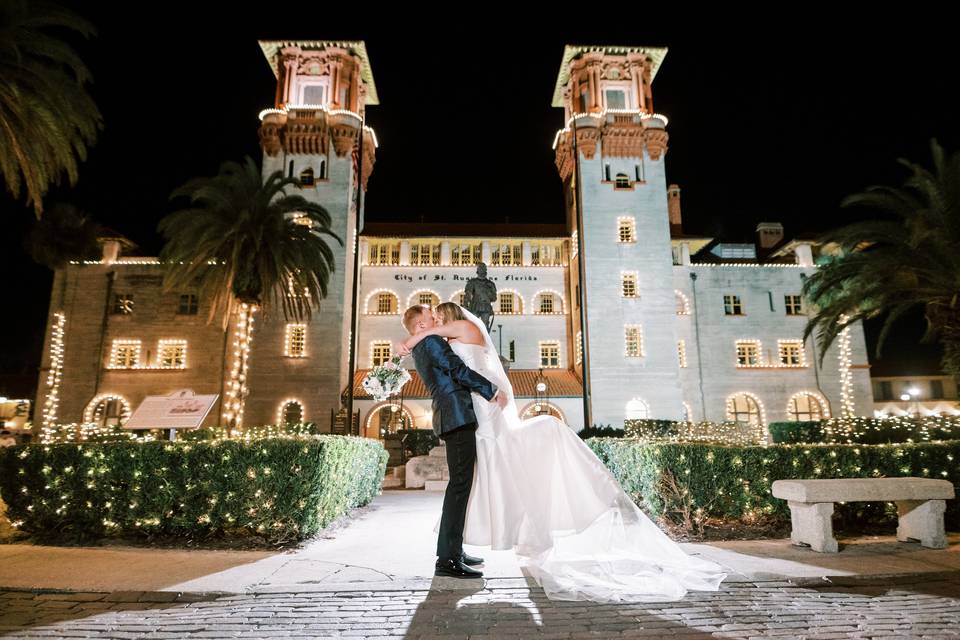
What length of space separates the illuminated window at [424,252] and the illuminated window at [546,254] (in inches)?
263

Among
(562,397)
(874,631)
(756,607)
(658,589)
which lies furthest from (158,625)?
(562,397)

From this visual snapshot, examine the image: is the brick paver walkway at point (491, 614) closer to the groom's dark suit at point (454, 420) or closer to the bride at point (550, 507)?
the bride at point (550, 507)

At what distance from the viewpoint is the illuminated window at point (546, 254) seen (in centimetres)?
3838

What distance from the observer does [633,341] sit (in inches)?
1316

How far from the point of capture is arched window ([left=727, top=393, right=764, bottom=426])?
35.3m

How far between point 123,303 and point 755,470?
1520 inches

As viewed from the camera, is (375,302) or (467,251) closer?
(375,302)

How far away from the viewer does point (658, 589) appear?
4738 mm

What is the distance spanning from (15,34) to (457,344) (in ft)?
41.4

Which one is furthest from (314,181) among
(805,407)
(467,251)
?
(805,407)

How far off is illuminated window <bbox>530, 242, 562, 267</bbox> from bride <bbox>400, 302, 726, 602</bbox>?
108 feet

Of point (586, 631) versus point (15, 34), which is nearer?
point (586, 631)

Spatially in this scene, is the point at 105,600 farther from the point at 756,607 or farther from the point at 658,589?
the point at 756,607

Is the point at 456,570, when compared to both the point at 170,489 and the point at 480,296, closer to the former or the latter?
the point at 170,489
